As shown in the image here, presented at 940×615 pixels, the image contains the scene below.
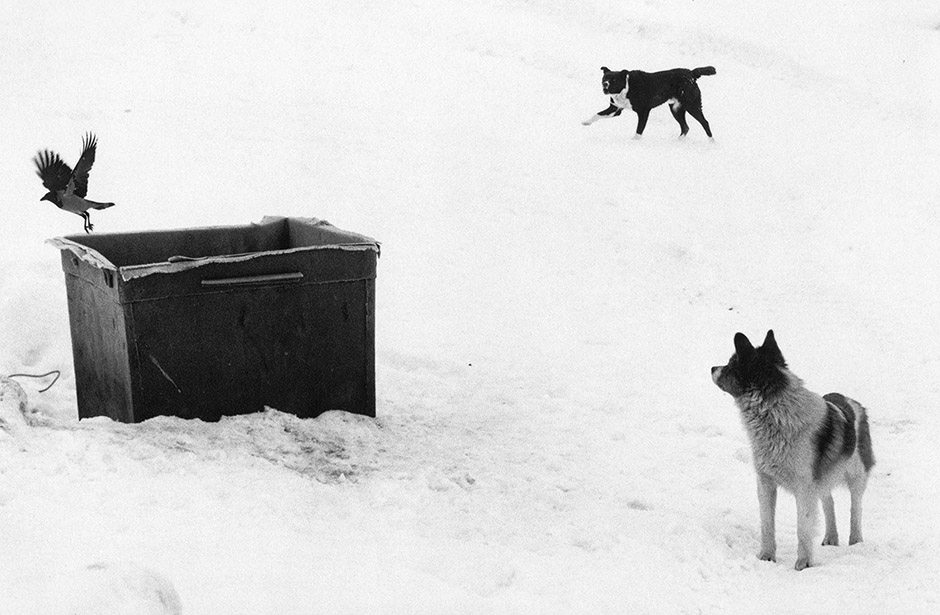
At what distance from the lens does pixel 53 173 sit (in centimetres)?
686

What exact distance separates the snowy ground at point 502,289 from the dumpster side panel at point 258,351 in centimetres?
17

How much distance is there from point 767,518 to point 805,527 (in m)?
0.18

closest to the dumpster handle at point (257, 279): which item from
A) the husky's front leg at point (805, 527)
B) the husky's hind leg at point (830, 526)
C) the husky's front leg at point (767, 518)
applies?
the husky's front leg at point (767, 518)

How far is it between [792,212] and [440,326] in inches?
194

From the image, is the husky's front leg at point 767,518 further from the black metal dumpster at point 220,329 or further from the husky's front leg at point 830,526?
the black metal dumpster at point 220,329

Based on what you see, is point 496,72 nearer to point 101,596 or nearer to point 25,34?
point 25,34

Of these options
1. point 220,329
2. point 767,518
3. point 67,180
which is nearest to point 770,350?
point 767,518

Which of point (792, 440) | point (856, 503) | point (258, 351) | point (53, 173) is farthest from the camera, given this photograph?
point (53, 173)

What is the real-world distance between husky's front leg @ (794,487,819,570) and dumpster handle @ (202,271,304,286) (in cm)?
273

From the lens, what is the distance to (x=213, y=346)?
5.14 meters

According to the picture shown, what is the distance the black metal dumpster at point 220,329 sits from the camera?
16.2 ft

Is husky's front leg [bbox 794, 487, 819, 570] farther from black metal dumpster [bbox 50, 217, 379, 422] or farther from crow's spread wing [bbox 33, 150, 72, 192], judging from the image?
crow's spread wing [bbox 33, 150, 72, 192]

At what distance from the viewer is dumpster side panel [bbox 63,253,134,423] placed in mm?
4977

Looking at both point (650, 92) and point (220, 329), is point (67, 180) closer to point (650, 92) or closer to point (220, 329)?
point (220, 329)
